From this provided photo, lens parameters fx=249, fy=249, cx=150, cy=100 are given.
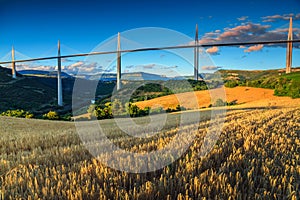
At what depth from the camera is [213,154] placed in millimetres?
3604

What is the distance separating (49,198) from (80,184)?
0.34 m

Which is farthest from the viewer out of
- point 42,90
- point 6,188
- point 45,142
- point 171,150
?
point 42,90

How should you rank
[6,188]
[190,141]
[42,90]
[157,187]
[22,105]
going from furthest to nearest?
[42,90], [22,105], [190,141], [6,188], [157,187]

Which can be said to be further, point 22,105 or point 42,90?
point 42,90

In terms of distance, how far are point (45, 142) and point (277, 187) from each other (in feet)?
17.1

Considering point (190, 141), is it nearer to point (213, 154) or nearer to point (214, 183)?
point (213, 154)

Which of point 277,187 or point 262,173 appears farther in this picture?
point 262,173

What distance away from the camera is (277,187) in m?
2.44

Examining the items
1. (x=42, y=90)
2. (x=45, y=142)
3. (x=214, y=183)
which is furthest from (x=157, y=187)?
(x=42, y=90)

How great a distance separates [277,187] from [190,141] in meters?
2.24

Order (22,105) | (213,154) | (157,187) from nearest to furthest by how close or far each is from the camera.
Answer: (157,187), (213,154), (22,105)

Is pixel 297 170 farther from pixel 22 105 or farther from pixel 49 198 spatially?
pixel 22 105

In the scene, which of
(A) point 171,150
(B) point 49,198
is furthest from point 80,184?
(A) point 171,150

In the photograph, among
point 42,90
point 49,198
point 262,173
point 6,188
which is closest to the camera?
point 49,198
